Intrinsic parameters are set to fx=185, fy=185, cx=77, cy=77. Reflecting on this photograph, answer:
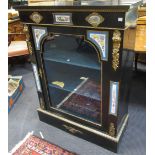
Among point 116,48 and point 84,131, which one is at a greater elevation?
point 116,48

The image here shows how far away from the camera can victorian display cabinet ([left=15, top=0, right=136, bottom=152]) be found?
1.08 meters

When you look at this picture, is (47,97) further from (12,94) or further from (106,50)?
(106,50)

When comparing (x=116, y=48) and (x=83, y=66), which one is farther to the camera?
(x=83, y=66)

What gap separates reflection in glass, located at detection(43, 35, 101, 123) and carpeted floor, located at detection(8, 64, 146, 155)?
0.82ft

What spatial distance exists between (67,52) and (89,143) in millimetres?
811

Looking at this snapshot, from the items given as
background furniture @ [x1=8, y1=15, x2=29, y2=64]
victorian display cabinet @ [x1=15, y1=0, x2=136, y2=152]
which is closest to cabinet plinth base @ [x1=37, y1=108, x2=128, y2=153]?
victorian display cabinet @ [x1=15, y1=0, x2=136, y2=152]

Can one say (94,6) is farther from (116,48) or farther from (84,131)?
(84,131)

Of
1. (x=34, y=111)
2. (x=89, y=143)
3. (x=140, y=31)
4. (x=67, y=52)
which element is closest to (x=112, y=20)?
(x=67, y=52)

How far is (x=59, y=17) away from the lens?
46.4 inches

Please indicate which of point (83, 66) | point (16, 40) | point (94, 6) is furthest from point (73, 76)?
point (16, 40)

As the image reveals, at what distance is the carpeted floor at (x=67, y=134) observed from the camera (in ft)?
5.12

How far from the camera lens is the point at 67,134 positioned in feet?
5.67

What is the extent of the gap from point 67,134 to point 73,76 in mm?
546
